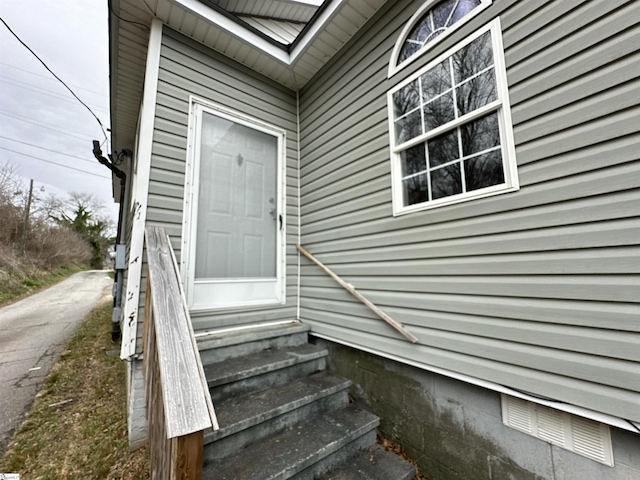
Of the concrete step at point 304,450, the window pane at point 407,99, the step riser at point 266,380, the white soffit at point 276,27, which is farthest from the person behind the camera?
the white soffit at point 276,27

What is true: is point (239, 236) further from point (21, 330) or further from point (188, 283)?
point (21, 330)

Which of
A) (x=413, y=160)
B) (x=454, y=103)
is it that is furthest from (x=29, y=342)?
(x=454, y=103)

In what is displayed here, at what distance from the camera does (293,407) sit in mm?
1956

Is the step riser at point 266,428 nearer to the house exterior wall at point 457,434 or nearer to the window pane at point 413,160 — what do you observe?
the house exterior wall at point 457,434

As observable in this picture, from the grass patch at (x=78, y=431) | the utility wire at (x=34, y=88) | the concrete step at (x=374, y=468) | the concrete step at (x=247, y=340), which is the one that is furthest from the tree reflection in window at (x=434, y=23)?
the utility wire at (x=34, y=88)

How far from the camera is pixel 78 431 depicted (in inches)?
93.0

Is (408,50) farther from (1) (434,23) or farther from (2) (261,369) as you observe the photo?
(2) (261,369)

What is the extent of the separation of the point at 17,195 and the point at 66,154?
298 cm

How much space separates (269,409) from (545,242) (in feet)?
6.69

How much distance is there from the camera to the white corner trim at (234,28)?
252 cm

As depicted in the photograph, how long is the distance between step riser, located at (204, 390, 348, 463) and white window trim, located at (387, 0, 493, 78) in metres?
2.95

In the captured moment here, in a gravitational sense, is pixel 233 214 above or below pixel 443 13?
below

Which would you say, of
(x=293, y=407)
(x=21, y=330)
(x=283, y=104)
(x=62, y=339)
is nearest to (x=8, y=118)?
(x=21, y=330)

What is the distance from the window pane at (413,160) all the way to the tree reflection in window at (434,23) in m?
0.84
